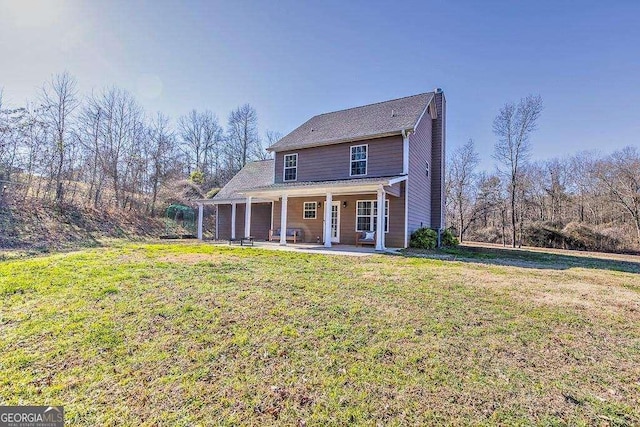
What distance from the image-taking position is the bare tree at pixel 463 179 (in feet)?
90.9

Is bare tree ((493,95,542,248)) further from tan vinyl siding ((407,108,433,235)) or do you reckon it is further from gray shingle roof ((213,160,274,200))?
gray shingle roof ((213,160,274,200))

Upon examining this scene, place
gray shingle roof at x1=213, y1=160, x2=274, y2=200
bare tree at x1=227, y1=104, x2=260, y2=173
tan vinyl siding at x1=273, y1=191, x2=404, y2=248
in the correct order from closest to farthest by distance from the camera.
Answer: tan vinyl siding at x1=273, y1=191, x2=404, y2=248 → gray shingle roof at x1=213, y1=160, x2=274, y2=200 → bare tree at x1=227, y1=104, x2=260, y2=173

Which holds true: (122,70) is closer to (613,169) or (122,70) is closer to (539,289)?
(539,289)

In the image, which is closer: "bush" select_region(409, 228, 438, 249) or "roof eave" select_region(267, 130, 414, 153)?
"roof eave" select_region(267, 130, 414, 153)

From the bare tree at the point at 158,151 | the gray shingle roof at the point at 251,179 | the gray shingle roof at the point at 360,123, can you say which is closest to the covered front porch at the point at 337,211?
the gray shingle roof at the point at 251,179

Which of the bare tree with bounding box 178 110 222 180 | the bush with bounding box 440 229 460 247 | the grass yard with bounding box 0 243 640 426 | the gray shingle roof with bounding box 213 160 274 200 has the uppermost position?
the bare tree with bounding box 178 110 222 180

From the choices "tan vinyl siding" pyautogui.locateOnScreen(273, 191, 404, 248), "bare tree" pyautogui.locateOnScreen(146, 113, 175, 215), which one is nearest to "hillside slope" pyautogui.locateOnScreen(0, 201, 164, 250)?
"bare tree" pyautogui.locateOnScreen(146, 113, 175, 215)

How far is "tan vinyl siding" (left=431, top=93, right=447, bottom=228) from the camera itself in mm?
16297

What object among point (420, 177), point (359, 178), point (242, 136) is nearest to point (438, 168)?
point (420, 177)

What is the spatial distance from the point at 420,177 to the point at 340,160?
401 cm

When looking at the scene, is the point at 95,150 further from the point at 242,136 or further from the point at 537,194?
the point at 537,194

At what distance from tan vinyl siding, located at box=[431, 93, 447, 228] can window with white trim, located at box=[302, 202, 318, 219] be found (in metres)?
6.56

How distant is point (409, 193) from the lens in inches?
505

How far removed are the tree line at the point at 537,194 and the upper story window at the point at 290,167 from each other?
615 inches
